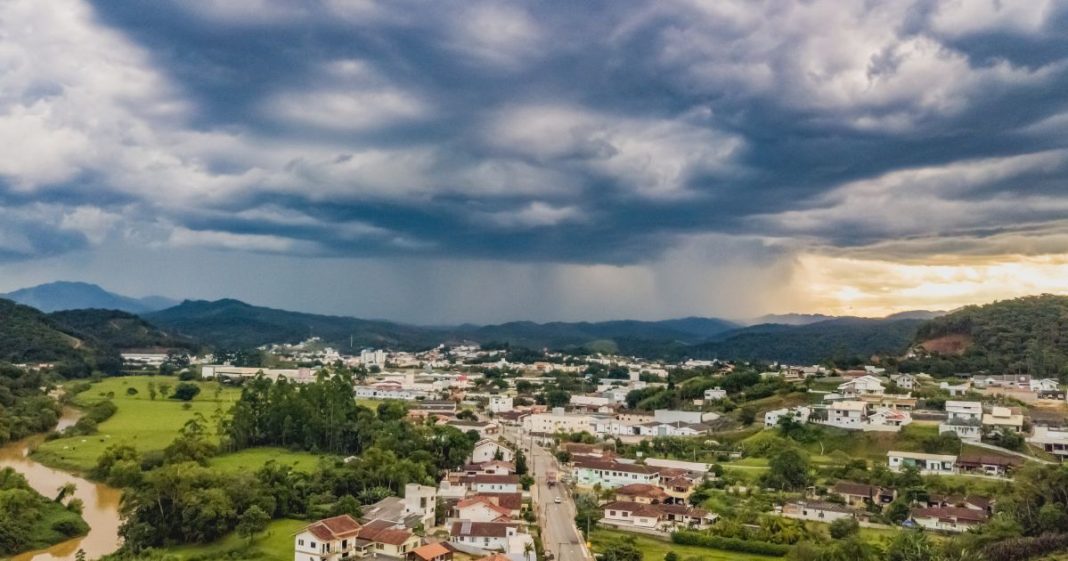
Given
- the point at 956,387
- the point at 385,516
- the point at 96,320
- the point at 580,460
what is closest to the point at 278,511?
the point at 385,516

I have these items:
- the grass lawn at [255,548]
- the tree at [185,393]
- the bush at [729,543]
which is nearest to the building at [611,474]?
the bush at [729,543]

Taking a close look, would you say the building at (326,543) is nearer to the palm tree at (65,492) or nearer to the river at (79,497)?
the river at (79,497)

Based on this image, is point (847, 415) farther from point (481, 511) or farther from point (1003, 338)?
point (1003, 338)

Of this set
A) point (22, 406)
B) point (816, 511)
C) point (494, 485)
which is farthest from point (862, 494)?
point (22, 406)

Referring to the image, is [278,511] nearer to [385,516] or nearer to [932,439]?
[385,516]

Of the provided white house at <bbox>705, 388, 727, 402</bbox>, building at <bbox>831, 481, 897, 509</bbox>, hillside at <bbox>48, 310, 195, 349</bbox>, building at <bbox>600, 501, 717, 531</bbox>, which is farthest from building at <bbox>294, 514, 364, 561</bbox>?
hillside at <bbox>48, 310, 195, 349</bbox>

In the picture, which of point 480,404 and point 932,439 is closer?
point 932,439
